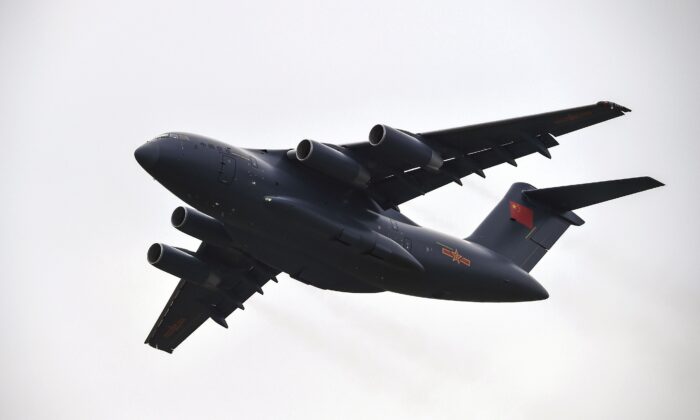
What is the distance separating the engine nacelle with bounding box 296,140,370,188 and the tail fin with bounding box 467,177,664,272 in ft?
11.2

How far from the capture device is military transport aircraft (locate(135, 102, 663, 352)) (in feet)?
54.8

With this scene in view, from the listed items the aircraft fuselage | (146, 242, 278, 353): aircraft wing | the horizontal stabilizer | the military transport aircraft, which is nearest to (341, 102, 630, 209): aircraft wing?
the military transport aircraft

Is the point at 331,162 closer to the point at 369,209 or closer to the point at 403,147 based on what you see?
the point at 403,147

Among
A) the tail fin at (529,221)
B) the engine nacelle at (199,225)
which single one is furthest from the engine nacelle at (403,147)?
the engine nacelle at (199,225)

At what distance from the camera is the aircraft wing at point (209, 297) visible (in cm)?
2023

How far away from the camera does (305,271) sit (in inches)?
723

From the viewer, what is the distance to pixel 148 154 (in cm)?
1636

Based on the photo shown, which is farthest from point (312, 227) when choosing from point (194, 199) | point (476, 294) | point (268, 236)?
point (476, 294)

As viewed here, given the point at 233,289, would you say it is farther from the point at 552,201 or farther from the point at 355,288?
the point at 552,201

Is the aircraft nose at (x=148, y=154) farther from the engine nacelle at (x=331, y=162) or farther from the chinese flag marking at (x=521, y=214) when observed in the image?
the chinese flag marking at (x=521, y=214)

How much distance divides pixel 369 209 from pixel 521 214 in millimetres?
3492

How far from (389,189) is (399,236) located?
0.85m

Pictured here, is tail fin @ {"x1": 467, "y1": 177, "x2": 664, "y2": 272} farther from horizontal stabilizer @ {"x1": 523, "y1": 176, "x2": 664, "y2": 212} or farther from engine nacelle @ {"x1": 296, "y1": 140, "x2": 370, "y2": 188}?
engine nacelle @ {"x1": 296, "y1": 140, "x2": 370, "y2": 188}

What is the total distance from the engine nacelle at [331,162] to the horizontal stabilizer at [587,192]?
4.17 m
